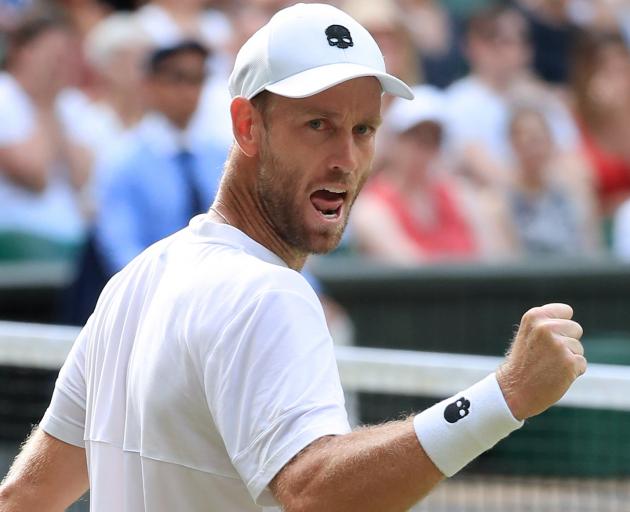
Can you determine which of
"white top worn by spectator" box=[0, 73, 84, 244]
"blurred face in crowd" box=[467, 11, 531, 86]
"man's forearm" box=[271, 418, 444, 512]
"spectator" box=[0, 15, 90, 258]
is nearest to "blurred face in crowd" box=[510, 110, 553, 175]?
"blurred face in crowd" box=[467, 11, 531, 86]

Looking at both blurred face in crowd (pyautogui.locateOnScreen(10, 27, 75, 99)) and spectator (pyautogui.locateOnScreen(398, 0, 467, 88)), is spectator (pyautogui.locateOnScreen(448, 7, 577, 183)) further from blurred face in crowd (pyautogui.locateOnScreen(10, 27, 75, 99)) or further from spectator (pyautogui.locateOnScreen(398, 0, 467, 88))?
blurred face in crowd (pyautogui.locateOnScreen(10, 27, 75, 99))

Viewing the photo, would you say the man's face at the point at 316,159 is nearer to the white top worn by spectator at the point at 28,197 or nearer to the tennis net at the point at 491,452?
the tennis net at the point at 491,452

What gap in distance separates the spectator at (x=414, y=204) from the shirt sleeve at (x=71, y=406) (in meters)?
5.66

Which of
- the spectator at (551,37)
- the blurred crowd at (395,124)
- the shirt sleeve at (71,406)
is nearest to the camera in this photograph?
the shirt sleeve at (71,406)

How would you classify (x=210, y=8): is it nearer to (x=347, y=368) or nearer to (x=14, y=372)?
(x=14, y=372)

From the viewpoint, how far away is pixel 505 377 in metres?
2.39

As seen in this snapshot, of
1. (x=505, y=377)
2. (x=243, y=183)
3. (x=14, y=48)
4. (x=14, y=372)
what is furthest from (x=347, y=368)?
(x=14, y=48)

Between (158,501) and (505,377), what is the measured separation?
0.71 meters

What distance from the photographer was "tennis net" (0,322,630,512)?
5855 millimetres

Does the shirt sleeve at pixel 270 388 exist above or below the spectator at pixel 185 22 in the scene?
above

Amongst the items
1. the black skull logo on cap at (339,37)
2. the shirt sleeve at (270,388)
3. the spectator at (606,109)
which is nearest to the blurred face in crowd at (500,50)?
the spectator at (606,109)

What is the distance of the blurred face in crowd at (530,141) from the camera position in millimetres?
9930

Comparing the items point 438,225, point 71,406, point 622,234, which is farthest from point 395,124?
point 71,406

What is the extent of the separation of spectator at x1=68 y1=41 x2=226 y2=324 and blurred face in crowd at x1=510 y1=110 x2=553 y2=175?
3.21m
